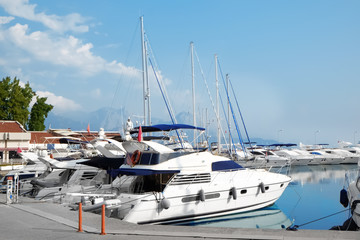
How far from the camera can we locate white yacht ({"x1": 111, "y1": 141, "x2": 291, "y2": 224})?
52.0ft

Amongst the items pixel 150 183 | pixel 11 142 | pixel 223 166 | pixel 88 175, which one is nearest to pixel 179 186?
pixel 150 183

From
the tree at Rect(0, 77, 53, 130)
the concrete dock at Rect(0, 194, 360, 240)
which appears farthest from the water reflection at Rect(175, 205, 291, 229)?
the tree at Rect(0, 77, 53, 130)

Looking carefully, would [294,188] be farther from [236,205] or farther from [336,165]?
[336,165]

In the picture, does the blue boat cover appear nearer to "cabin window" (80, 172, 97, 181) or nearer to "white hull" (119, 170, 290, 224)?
"white hull" (119, 170, 290, 224)

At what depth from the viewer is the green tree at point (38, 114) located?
213 feet

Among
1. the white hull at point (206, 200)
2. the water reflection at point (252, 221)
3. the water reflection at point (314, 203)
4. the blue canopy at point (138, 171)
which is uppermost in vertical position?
the blue canopy at point (138, 171)

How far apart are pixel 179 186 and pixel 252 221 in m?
4.55

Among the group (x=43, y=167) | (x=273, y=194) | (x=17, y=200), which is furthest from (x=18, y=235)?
(x=43, y=167)

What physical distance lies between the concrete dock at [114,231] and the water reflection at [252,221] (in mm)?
6528

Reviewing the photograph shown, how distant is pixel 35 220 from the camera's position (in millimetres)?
12102

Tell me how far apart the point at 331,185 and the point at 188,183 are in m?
22.0

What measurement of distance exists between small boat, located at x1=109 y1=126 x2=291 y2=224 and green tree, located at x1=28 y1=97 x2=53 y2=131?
170ft

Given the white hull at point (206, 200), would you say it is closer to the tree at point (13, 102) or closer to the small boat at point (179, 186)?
the small boat at point (179, 186)

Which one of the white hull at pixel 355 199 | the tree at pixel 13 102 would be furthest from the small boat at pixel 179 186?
the tree at pixel 13 102
